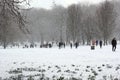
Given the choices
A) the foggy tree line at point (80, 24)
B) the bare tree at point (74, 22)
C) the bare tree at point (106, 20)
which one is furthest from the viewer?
the bare tree at point (74, 22)

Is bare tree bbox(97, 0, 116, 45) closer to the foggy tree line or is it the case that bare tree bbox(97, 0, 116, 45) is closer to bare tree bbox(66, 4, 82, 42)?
the foggy tree line

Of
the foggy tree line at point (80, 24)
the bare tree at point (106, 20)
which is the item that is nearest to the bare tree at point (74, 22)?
the foggy tree line at point (80, 24)

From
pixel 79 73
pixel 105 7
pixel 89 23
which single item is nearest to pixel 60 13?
pixel 89 23

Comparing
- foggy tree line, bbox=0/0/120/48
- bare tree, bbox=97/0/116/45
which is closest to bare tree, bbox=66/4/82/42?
foggy tree line, bbox=0/0/120/48

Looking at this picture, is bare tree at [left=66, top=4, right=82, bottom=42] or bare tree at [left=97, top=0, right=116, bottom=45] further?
bare tree at [left=66, top=4, right=82, bottom=42]

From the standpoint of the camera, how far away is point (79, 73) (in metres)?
17.4

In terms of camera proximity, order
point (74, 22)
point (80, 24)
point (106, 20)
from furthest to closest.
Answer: point (80, 24)
point (74, 22)
point (106, 20)

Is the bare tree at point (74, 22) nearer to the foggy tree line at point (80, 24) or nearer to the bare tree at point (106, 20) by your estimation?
the foggy tree line at point (80, 24)

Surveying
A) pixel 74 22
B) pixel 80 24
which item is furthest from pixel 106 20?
pixel 80 24

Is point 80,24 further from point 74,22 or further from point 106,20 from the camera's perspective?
point 106,20

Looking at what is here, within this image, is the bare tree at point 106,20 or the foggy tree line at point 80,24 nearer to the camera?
the bare tree at point 106,20

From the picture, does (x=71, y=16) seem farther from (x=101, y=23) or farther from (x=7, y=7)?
(x=7, y=7)

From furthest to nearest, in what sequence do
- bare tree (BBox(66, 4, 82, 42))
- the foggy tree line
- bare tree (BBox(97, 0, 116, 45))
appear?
bare tree (BBox(66, 4, 82, 42))
the foggy tree line
bare tree (BBox(97, 0, 116, 45))

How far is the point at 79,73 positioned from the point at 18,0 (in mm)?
5230
